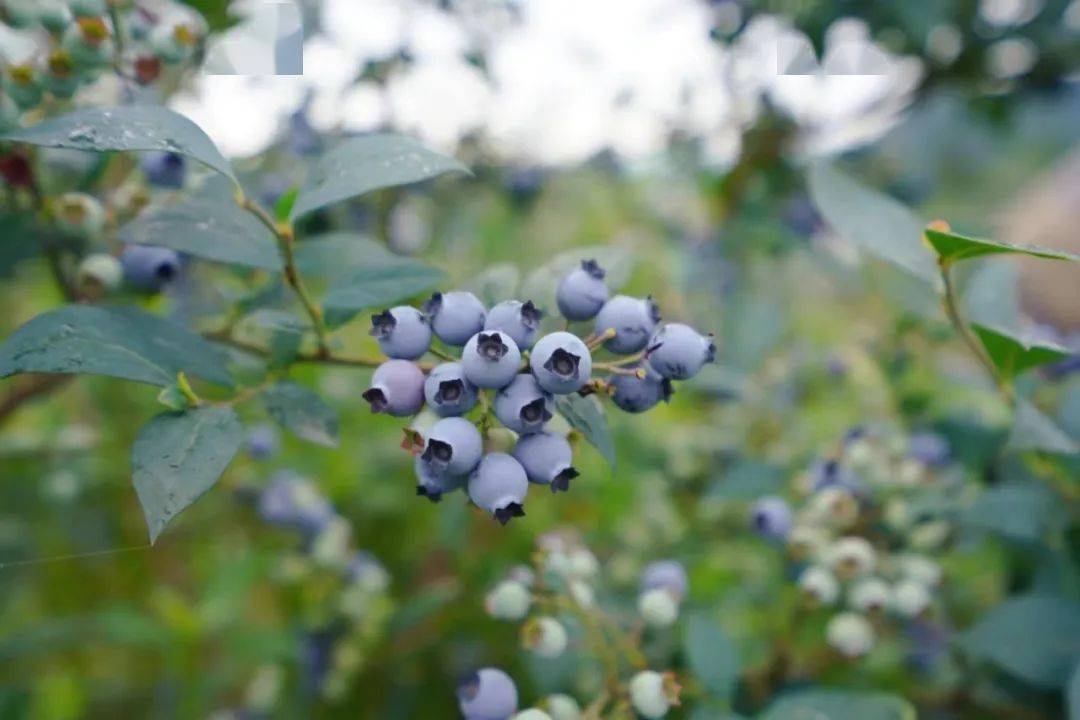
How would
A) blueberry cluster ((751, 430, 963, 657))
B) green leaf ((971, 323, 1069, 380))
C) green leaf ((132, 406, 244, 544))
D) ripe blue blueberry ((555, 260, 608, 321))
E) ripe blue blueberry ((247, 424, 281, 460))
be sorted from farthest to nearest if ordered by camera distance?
ripe blue blueberry ((247, 424, 281, 460))
blueberry cluster ((751, 430, 963, 657))
green leaf ((971, 323, 1069, 380))
ripe blue blueberry ((555, 260, 608, 321))
green leaf ((132, 406, 244, 544))

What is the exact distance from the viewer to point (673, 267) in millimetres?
2455

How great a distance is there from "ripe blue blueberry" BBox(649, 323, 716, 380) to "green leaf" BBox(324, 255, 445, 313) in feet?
0.70

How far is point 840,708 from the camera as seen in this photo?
0.91 m

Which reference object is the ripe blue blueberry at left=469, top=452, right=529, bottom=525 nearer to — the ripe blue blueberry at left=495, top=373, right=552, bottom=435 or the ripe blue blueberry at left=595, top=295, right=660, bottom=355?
the ripe blue blueberry at left=495, top=373, right=552, bottom=435

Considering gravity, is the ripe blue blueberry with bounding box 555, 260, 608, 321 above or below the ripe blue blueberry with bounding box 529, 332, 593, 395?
below

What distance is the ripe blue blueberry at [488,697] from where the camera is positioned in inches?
30.1

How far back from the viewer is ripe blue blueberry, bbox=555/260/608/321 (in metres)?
0.71

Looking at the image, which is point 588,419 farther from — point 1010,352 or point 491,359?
point 1010,352

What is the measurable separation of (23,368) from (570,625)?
1.85 feet

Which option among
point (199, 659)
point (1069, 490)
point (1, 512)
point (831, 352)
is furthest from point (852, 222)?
point (1, 512)

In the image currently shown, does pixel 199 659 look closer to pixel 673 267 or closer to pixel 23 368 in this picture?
pixel 23 368

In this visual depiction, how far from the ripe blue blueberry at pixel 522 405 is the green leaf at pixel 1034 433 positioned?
54 cm

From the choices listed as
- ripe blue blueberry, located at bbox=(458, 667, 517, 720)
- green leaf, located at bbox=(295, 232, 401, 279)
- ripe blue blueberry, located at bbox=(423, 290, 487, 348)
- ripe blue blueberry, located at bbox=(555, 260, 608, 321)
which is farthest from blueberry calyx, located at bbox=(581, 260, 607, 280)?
ripe blue blueberry, located at bbox=(458, 667, 517, 720)

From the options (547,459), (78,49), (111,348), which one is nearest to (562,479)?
(547,459)
